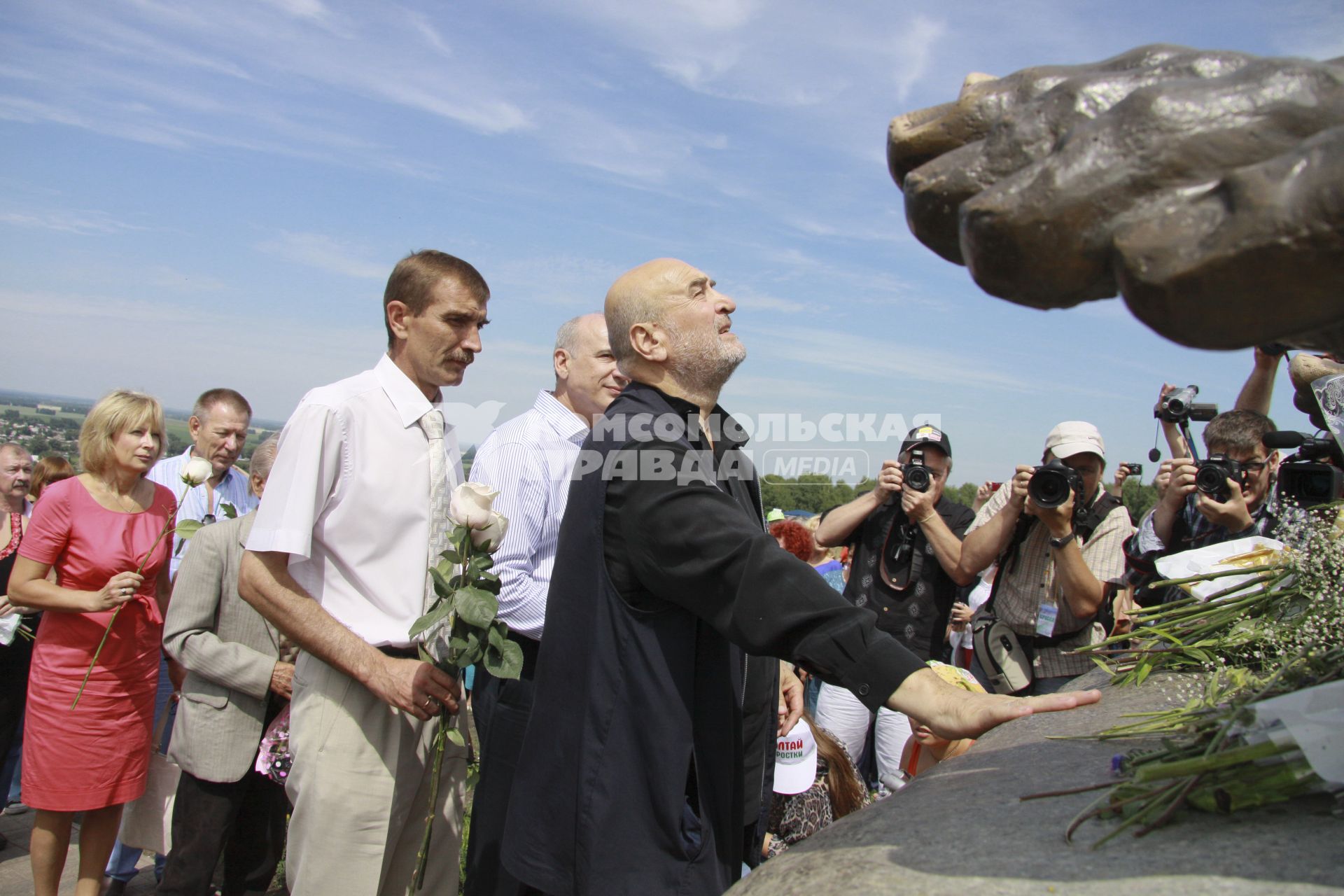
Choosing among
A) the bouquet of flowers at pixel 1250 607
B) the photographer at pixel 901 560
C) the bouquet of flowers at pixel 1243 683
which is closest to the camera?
the bouquet of flowers at pixel 1243 683

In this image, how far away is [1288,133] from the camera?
2.72 ft

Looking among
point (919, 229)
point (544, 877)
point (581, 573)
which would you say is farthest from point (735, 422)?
point (919, 229)

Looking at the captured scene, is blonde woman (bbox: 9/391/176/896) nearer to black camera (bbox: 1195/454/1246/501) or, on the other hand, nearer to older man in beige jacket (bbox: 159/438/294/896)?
older man in beige jacket (bbox: 159/438/294/896)

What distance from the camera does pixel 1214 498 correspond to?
3910 mm

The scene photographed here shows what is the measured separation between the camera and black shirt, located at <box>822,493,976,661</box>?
496 centimetres

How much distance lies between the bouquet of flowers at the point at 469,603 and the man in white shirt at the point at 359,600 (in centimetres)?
13

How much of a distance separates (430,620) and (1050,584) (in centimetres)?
297

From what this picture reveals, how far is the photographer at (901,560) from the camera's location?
4926 mm

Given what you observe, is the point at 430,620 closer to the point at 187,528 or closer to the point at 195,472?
the point at 187,528

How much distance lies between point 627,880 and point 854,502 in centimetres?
349

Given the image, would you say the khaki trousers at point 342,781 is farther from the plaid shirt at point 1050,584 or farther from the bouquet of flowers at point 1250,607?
the plaid shirt at point 1050,584

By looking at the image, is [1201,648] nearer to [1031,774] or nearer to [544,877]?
[1031,774]

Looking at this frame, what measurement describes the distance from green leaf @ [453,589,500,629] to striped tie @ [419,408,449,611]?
1.02 ft

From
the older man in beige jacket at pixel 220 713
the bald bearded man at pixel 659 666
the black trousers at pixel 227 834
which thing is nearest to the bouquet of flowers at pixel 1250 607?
the bald bearded man at pixel 659 666
